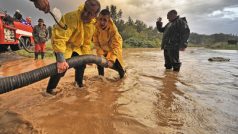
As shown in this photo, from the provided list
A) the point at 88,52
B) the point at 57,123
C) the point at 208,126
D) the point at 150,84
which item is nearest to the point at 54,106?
the point at 57,123

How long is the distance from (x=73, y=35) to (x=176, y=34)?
14.1ft

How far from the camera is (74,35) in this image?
13.9ft

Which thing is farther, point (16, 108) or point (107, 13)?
point (107, 13)

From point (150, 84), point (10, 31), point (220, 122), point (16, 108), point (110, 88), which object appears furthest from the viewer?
point (10, 31)

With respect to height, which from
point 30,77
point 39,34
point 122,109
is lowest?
point 122,109

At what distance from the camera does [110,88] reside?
200 inches

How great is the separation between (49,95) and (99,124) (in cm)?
156

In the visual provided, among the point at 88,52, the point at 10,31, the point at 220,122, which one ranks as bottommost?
the point at 220,122

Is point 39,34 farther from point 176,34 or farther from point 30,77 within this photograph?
point 30,77

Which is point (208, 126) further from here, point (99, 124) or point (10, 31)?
point (10, 31)

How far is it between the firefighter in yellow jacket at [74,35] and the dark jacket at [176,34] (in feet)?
12.7

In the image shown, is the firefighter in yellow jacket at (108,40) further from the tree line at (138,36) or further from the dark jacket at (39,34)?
the tree line at (138,36)

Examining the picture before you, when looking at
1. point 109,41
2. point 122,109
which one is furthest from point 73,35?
point 109,41

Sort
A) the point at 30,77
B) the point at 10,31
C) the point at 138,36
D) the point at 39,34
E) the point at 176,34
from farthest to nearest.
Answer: the point at 138,36
the point at 39,34
the point at 10,31
the point at 176,34
the point at 30,77
